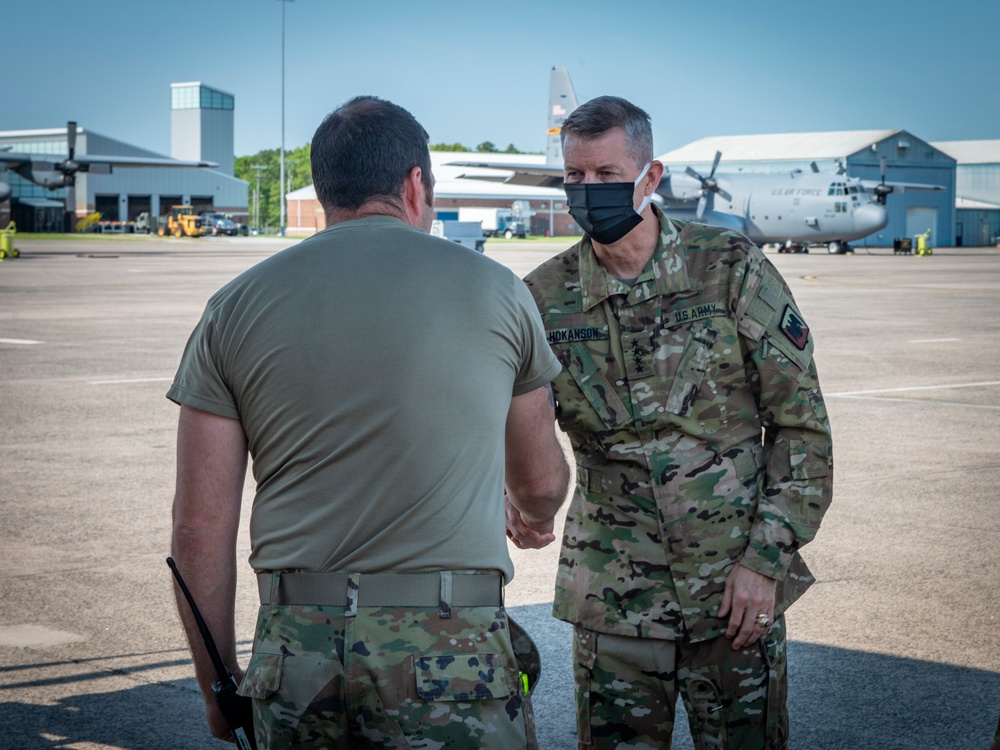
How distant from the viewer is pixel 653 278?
9.57ft

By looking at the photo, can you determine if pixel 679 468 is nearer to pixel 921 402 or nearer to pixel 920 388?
pixel 921 402

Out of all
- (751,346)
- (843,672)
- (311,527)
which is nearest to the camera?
(311,527)

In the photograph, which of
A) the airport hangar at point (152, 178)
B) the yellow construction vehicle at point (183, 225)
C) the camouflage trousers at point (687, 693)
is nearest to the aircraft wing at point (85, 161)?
the yellow construction vehicle at point (183, 225)

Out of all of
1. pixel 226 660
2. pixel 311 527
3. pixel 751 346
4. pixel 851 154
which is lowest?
pixel 226 660

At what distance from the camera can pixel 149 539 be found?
6.51m

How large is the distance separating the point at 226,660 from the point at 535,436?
752mm

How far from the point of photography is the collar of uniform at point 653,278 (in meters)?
2.90

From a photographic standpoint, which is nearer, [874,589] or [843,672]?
[843,672]

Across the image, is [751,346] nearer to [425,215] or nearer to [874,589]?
[425,215]

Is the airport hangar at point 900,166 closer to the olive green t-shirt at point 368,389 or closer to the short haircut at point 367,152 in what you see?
the short haircut at point 367,152

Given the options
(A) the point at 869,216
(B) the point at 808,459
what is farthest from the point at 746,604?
(A) the point at 869,216

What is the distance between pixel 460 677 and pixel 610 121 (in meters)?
1.49

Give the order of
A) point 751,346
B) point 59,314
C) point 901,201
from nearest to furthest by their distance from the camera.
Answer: point 751,346, point 59,314, point 901,201

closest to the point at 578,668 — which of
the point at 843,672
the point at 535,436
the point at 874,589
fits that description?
the point at 535,436
